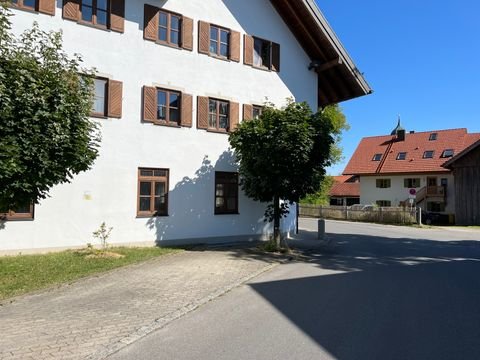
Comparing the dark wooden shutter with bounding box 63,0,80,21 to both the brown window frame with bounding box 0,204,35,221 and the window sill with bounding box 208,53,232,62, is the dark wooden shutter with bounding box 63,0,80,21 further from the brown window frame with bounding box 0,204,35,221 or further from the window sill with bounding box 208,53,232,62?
the brown window frame with bounding box 0,204,35,221

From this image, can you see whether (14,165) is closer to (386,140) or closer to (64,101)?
(64,101)

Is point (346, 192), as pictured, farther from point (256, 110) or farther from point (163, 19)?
point (163, 19)

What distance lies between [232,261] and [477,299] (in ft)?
19.5

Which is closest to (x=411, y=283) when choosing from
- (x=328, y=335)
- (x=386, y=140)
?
(x=328, y=335)

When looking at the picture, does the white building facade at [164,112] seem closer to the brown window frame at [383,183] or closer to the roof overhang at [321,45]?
the roof overhang at [321,45]

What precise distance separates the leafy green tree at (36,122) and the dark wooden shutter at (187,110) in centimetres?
663

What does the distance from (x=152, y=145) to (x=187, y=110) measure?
191 cm

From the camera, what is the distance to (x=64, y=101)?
7777 millimetres

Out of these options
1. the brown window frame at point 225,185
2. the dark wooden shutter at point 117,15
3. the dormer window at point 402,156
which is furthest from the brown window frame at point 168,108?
the dormer window at point 402,156

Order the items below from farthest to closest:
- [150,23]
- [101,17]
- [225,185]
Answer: [225,185] → [150,23] → [101,17]

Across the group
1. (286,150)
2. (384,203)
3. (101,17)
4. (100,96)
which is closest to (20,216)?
(100,96)

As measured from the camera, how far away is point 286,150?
1265 centimetres

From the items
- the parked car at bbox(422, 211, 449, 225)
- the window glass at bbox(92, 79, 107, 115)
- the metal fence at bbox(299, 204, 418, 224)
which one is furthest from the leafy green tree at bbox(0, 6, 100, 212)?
the parked car at bbox(422, 211, 449, 225)

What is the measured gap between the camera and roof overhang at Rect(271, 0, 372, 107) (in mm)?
17406
